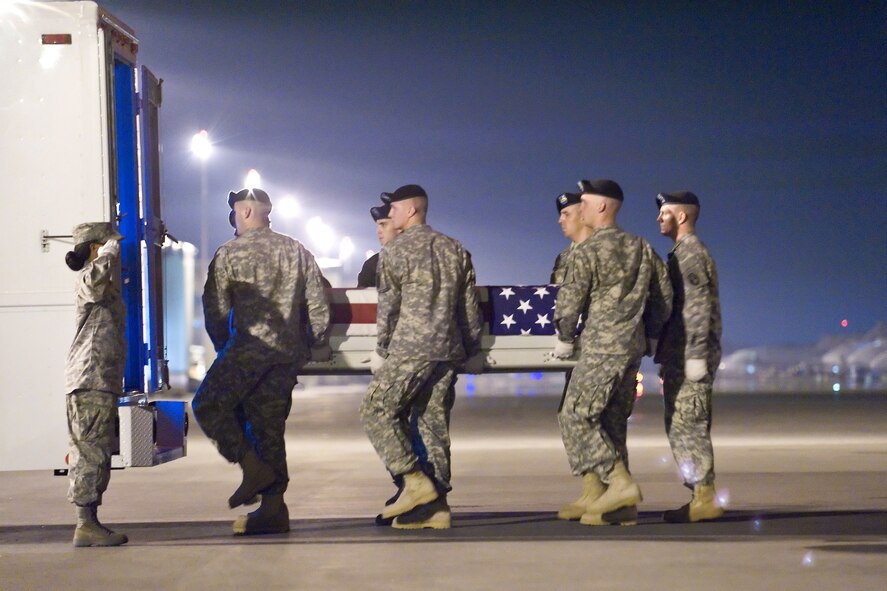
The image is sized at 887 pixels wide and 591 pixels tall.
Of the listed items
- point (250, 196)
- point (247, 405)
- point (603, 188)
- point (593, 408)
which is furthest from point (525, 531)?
point (250, 196)

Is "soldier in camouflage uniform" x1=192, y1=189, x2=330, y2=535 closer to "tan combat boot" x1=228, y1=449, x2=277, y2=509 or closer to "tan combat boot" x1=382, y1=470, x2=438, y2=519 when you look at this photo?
"tan combat boot" x1=228, y1=449, x2=277, y2=509

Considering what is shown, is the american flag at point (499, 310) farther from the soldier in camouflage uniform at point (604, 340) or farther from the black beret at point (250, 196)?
the black beret at point (250, 196)

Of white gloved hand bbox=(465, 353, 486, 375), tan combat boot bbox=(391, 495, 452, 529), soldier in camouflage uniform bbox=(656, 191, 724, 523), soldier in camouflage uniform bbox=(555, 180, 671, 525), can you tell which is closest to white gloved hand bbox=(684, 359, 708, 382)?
soldier in camouflage uniform bbox=(656, 191, 724, 523)

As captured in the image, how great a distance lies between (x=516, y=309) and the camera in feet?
31.0

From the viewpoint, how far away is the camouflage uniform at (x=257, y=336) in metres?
8.74

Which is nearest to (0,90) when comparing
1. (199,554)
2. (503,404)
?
(199,554)

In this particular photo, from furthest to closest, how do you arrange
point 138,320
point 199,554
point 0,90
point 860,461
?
point 860,461
point 138,320
point 0,90
point 199,554

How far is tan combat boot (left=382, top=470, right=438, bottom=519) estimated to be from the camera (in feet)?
28.4

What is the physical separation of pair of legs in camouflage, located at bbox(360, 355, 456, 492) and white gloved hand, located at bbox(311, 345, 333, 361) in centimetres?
42

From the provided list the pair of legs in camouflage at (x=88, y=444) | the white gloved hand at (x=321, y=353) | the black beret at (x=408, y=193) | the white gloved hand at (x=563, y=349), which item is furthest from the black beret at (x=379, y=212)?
the pair of legs in camouflage at (x=88, y=444)

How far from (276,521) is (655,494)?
3.87 metres

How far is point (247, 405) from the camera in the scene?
29.1ft

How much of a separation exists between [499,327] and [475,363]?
0.33m

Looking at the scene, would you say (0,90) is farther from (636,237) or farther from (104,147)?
(636,237)
